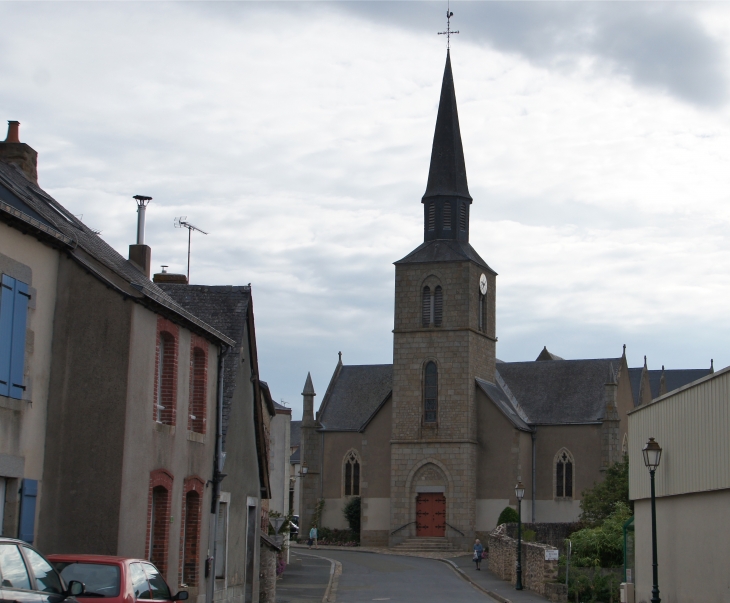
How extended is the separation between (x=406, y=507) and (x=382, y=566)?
1214cm

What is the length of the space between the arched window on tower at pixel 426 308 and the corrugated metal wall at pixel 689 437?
31.2 metres

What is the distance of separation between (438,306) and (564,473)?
425 inches

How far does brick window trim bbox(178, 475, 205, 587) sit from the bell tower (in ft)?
116

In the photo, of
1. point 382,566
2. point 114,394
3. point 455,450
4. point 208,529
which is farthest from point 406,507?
point 114,394

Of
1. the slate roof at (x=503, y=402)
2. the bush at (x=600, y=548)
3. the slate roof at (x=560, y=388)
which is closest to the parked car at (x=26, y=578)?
the bush at (x=600, y=548)

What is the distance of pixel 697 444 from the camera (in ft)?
67.3

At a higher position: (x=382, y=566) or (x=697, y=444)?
(x=697, y=444)

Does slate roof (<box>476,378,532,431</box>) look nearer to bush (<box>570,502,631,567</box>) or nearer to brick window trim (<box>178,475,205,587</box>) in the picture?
bush (<box>570,502,631,567</box>)

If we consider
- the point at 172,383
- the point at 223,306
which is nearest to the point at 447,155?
the point at 223,306

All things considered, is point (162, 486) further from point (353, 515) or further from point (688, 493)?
point (353, 515)

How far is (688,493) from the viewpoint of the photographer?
2117 centimetres

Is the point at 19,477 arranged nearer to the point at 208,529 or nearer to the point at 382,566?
the point at 208,529

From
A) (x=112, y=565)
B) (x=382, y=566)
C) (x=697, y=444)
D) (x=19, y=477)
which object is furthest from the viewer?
(x=382, y=566)

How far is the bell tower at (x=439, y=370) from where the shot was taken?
182 feet
